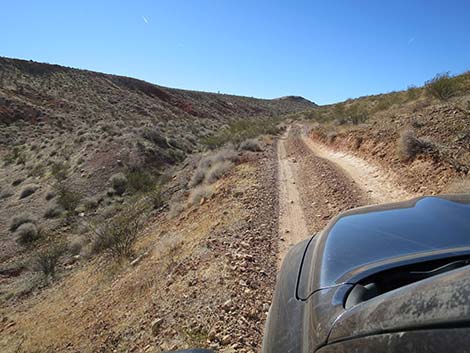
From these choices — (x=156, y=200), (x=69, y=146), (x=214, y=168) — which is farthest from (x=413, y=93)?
(x=69, y=146)

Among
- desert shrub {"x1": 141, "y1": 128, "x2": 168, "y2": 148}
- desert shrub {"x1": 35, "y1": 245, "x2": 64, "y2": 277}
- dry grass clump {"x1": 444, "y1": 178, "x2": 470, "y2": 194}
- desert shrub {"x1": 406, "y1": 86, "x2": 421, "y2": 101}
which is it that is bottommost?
desert shrub {"x1": 35, "y1": 245, "x2": 64, "y2": 277}

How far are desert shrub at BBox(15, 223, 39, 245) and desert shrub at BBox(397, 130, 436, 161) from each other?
43.4ft

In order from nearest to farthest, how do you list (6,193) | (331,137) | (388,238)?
(388,238)
(331,137)
(6,193)

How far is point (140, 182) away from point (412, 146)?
40.5 ft

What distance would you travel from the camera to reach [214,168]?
1360cm

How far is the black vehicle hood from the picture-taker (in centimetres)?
180

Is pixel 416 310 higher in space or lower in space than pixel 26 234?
higher

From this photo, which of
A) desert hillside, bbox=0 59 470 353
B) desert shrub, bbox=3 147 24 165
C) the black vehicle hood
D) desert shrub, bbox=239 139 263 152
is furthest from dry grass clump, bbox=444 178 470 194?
desert shrub, bbox=3 147 24 165

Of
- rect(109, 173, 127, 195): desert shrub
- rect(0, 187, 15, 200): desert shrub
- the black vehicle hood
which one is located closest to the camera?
the black vehicle hood

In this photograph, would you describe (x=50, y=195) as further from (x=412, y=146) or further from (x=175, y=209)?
(x=412, y=146)

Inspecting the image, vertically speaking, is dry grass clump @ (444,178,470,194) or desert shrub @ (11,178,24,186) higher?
dry grass clump @ (444,178,470,194)

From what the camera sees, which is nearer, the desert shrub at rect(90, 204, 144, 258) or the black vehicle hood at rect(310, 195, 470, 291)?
the black vehicle hood at rect(310, 195, 470, 291)

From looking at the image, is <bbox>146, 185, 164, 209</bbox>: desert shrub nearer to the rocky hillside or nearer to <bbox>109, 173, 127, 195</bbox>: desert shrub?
the rocky hillside

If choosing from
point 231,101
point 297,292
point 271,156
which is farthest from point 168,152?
point 231,101
